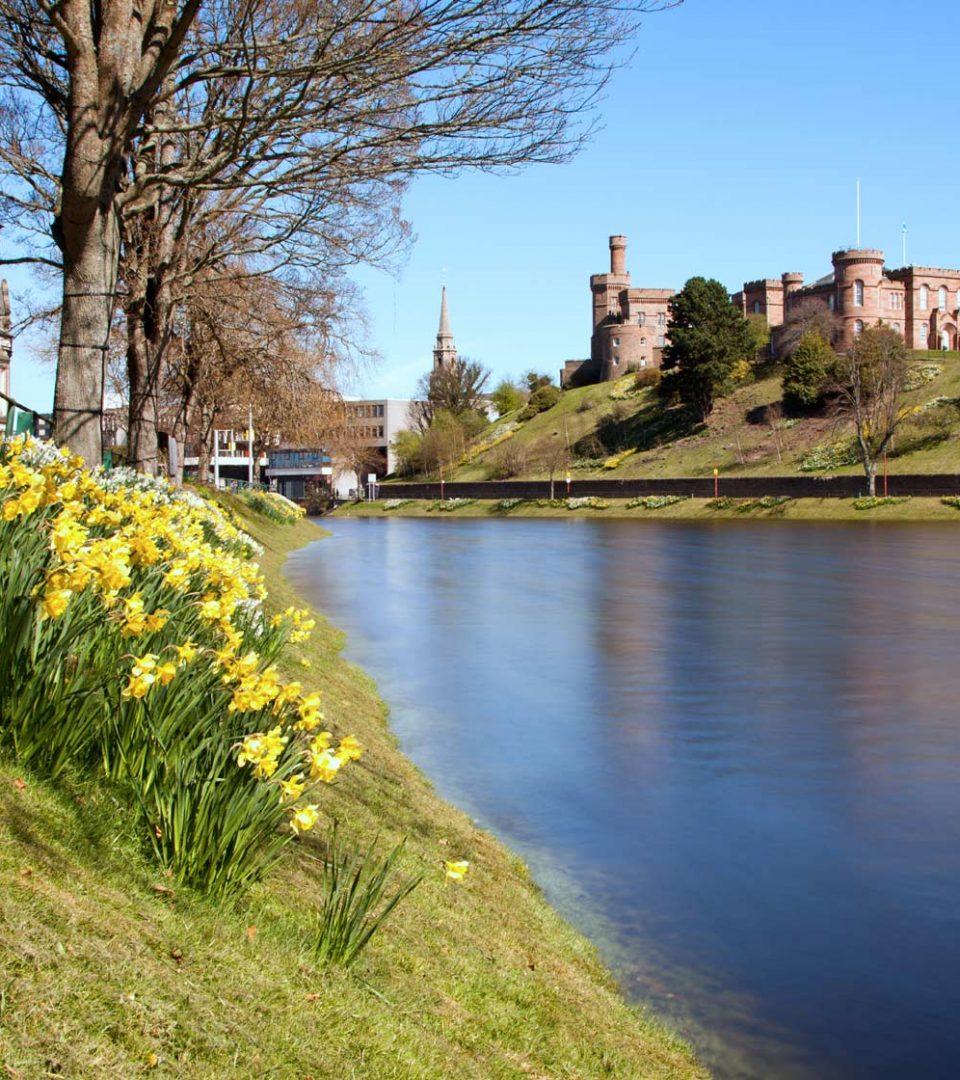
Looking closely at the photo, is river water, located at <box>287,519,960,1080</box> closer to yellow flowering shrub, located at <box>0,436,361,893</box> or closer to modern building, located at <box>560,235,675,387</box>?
yellow flowering shrub, located at <box>0,436,361,893</box>

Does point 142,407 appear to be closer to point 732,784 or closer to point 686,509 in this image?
point 732,784

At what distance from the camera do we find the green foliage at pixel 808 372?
8200cm

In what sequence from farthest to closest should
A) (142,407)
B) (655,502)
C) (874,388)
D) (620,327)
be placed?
(620,327)
(655,502)
(874,388)
(142,407)

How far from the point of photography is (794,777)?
33.4 feet

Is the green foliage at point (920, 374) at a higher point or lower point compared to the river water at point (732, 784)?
higher

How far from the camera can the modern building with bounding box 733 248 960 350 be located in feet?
331

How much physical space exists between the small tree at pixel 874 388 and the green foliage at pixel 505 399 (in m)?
69.4

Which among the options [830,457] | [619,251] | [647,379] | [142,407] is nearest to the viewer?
[142,407]

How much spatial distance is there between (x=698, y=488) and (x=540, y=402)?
47.9 m

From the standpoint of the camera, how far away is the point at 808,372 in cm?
8294

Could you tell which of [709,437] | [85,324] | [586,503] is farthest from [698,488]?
[85,324]

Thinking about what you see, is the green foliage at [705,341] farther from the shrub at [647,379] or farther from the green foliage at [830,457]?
the green foliage at [830,457]

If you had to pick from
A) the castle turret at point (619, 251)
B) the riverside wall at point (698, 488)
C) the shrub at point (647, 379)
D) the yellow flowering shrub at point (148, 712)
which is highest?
the castle turret at point (619, 251)

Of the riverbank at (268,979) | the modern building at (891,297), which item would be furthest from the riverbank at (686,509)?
the riverbank at (268,979)
